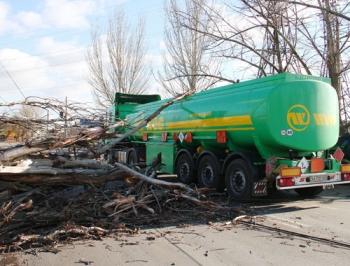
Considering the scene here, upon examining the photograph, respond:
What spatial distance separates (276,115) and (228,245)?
3.40m

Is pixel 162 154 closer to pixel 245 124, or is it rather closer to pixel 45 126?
pixel 245 124

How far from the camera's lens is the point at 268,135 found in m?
7.77

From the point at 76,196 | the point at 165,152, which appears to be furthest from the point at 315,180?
the point at 165,152

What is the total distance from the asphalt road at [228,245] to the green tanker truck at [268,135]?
1218 mm

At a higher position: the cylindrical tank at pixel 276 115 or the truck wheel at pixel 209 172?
the cylindrical tank at pixel 276 115

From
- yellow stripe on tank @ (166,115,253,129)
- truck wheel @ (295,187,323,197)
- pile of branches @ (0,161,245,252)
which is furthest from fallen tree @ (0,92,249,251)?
truck wheel @ (295,187,323,197)

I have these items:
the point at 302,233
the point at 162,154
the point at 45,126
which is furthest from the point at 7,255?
the point at 162,154

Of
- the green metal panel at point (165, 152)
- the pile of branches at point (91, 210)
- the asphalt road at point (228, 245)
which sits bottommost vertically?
the asphalt road at point (228, 245)

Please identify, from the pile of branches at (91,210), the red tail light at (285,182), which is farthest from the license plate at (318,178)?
the pile of branches at (91,210)

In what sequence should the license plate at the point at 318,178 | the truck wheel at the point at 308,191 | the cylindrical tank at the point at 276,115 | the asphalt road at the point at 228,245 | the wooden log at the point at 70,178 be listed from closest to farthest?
the asphalt road at the point at 228,245, the wooden log at the point at 70,178, the cylindrical tank at the point at 276,115, the license plate at the point at 318,178, the truck wheel at the point at 308,191

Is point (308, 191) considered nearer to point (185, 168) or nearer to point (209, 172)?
point (209, 172)

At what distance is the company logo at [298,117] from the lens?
7.89m

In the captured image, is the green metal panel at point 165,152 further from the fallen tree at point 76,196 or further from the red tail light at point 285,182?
the red tail light at point 285,182

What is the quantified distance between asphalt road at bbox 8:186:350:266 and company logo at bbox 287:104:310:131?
195cm
